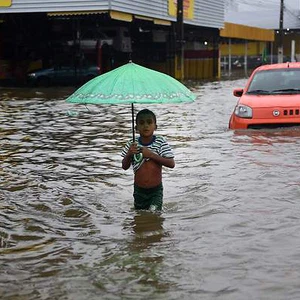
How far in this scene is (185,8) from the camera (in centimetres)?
3962

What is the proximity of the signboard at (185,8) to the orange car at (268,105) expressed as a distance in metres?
24.9

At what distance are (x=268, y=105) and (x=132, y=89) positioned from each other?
682 cm

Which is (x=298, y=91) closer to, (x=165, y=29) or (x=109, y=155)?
(x=109, y=155)

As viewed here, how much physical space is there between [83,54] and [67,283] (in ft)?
99.8

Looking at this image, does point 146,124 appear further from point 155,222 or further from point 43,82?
point 43,82

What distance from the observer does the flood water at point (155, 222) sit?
4.57 m

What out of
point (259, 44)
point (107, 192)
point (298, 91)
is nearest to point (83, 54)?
point (298, 91)

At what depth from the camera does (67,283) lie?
458 cm

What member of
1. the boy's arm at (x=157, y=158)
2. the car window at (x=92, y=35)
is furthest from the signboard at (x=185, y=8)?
the boy's arm at (x=157, y=158)

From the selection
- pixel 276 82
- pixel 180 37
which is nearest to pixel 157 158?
pixel 276 82

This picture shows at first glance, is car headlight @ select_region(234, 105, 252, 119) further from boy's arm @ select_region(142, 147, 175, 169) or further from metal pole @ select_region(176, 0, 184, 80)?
metal pole @ select_region(176, 0, 184, 80)

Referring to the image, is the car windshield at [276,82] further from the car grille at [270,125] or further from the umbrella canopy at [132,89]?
the umbrella canopy at [132,89]

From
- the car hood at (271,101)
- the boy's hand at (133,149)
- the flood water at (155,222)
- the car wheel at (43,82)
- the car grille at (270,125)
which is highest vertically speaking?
the car wheel at (43,82)

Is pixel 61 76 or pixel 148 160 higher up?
pixel 61 76
